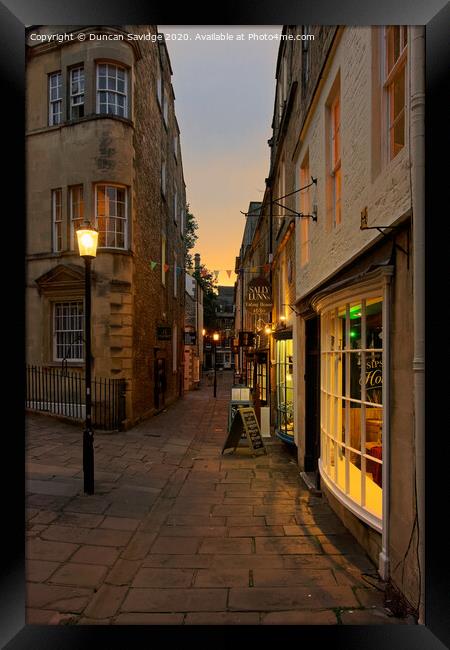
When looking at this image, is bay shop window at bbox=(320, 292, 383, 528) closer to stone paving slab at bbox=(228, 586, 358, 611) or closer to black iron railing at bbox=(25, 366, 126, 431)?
stone paving slab at bbox=(228, 586, 358, 611)

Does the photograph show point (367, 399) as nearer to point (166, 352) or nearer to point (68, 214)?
point (68, 214)

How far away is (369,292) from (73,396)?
33.8 ft

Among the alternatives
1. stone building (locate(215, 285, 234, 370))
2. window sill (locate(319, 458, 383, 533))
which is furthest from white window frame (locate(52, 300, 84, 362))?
stone building (locate(215, 285, 234, 370))

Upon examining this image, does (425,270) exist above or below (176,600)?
above

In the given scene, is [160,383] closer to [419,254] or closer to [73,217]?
[73,217]

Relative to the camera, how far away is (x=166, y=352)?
18.9 m

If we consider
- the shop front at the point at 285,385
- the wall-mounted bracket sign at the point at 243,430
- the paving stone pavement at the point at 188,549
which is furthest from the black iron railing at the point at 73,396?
the shop front at the point at 285,385

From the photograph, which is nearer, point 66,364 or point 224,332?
point 66,364

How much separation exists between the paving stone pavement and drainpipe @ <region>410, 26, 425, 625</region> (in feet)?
2.79

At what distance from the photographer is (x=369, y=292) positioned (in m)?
4.45

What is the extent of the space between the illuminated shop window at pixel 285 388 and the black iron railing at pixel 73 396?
14.3 feet

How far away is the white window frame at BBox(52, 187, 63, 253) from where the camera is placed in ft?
42.9

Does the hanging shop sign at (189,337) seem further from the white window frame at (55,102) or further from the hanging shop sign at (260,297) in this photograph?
the white window frame at (55,102)

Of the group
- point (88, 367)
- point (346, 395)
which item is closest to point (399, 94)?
point (346, 395)
